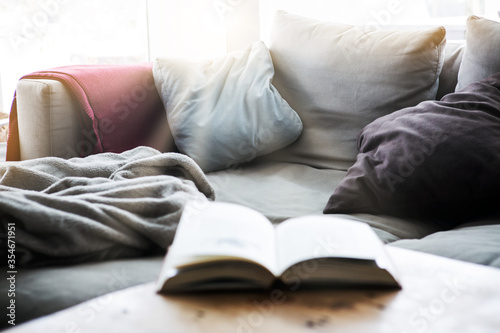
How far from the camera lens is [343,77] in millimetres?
1560

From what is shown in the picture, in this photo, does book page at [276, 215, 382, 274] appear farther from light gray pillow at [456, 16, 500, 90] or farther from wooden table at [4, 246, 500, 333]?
light gray pillow at [456, 16, 500, 90]

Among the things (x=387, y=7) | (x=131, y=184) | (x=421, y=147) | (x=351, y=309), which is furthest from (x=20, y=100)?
(x=387, y=7)

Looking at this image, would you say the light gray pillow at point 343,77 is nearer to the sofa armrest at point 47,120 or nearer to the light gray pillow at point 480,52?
the light gray pillow at point 480,52

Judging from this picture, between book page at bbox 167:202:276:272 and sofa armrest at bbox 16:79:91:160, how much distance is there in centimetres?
88

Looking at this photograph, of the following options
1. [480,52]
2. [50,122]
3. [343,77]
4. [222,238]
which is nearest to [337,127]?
[343,77]

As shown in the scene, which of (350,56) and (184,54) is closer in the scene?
(350,56)

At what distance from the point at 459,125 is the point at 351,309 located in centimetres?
75

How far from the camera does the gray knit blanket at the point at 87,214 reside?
844 millimetres

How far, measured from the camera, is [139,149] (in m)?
1.38

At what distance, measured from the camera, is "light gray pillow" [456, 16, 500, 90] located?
1.34 meters

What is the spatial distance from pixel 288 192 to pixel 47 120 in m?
0.76

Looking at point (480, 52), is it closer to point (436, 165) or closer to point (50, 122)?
point (436, 165)

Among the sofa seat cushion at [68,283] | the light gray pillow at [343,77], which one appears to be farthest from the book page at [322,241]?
the light gray pillow at [343,77]

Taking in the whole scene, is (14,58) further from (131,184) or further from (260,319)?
(260,319)
